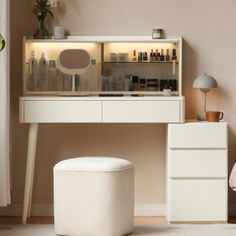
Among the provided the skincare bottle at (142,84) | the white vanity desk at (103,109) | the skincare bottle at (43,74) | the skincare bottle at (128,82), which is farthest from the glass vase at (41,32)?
the skincare bottle at (142,84)

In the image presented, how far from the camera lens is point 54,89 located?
4.96 metres

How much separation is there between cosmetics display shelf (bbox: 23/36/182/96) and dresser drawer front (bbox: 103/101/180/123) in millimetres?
308

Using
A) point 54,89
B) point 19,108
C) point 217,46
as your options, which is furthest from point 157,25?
point 19,108

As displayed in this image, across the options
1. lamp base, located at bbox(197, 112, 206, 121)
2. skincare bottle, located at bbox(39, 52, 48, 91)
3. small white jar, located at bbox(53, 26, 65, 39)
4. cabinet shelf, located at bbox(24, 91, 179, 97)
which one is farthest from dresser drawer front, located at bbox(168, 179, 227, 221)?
small white jar, located at bbox(53, 26, 65, 39)

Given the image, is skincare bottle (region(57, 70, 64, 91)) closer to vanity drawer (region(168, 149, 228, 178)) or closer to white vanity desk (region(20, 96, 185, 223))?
white vanity desk (region(20, 96, 185, 223))

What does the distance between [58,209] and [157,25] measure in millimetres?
1638

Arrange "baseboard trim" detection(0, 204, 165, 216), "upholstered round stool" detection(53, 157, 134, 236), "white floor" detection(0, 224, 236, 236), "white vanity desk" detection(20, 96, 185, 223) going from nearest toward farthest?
1. "upholstered round stool" detection(53, 157, 134, 236)
2. "white floor" detection(0, 224, 236, 236)
3. "white vanity desk" detection(20, 96, 185, 223)
4. "baseboard trim" detection(0, 204, 165, 216)

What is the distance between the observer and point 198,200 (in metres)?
4.71

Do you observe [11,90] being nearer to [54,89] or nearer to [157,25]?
[54,89]

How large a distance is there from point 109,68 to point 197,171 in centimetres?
103

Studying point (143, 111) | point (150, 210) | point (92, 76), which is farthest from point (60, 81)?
point (150, 210)

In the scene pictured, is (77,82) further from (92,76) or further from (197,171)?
(197,171)

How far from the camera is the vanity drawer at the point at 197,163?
15.3ft

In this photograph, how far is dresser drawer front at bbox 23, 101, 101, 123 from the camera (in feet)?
15.2
